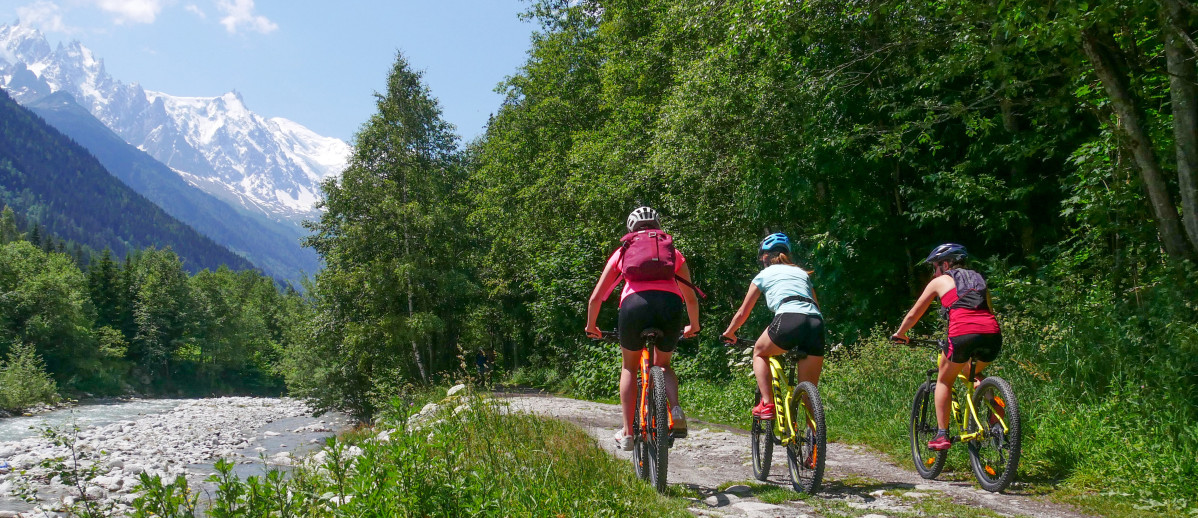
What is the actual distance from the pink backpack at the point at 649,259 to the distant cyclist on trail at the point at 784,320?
0.70 meters

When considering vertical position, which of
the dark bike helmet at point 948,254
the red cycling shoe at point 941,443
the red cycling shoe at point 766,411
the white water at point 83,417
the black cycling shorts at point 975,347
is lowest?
the white water at point 83,417

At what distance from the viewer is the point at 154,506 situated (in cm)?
329

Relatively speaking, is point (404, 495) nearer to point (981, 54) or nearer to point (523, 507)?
point (523, 507)

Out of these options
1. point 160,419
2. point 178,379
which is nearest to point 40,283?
point 178,379

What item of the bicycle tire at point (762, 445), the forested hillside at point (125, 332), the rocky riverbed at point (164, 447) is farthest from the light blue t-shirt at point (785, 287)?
the forested hillside at point (125, 332)

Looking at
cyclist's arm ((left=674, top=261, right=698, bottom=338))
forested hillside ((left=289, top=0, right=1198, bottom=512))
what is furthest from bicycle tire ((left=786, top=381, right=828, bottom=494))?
forested hillside ((left=289, top=0, right=1198, bottom=512))

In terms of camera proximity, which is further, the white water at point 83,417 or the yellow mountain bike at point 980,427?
the white water at point 83,417

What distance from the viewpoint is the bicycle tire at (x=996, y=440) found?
4.60 m

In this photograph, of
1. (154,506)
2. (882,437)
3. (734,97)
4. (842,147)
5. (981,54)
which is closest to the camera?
(154,506)

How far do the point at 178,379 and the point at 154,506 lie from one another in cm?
8289

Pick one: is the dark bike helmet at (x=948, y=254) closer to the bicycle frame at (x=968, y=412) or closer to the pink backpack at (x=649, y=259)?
the bicycle frame at (x=968, y=412)

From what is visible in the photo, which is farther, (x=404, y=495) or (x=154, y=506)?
(x=404, y=495)

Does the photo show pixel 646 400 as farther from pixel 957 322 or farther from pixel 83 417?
pixel 83 417

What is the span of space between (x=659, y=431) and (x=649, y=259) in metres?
1.08
